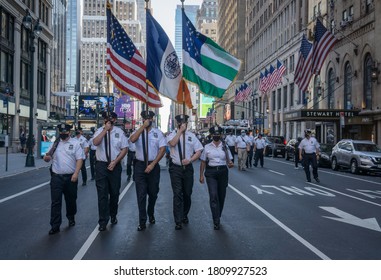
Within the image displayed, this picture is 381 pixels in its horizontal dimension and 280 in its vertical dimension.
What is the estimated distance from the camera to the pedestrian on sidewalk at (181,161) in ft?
27.4

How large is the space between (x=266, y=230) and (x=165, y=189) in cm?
674

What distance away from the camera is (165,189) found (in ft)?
48.3

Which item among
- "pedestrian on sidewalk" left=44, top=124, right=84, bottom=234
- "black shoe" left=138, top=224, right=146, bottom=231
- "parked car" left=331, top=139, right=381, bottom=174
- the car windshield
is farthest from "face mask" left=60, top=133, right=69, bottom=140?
the car windshield

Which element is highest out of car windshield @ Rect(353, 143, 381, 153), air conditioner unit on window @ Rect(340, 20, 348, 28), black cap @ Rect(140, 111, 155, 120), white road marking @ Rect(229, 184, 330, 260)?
air conditioner unit on window @ Rect(340, 20, 348, 28)

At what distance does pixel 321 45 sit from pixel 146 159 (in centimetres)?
2510

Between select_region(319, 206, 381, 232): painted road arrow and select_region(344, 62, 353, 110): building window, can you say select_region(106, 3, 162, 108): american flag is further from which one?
select_region(344, 62, 353, 110): building window

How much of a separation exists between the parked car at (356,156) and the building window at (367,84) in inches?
557

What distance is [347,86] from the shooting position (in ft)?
143

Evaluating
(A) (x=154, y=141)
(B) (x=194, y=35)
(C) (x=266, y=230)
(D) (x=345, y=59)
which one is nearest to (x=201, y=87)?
(B) (x=194, y=35)

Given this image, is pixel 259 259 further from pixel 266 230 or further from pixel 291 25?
pixel 291 25

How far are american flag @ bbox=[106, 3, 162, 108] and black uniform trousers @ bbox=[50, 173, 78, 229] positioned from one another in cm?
346

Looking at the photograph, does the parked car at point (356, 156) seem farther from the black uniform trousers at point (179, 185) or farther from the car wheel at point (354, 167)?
the black uniform trousers at point (179, 185)

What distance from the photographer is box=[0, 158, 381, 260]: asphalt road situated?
21.6ft

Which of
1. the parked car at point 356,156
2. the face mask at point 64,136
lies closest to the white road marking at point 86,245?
the face mask at point 64,136
